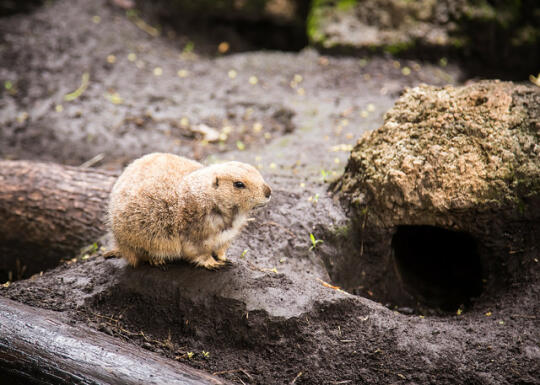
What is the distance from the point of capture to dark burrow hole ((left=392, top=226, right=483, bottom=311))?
17.6 feet

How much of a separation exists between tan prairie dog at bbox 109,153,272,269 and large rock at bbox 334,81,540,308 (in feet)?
4.73

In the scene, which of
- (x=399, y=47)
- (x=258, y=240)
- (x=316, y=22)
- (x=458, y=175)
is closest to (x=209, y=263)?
(x=258, y=240)

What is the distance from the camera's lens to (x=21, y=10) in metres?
9.94

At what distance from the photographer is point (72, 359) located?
3443 millimetres

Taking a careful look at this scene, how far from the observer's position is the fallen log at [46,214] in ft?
18.0

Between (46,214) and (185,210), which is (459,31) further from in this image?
(46,214)

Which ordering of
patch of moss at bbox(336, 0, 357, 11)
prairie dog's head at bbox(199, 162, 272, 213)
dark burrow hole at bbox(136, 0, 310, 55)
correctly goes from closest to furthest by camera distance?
1. prairie dog's head at bbox(199, 162, 272, 213)
2. patch of moss at bbox(336, 0, 357, 11)
3. dark burrow hole at bbox(136, 0, 310, 55)

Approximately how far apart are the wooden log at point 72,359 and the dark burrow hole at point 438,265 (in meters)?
2.92

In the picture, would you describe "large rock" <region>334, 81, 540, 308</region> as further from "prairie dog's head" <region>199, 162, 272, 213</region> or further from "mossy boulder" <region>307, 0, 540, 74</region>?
"mossy boulder" <region>307, 0, 540, 74</region>

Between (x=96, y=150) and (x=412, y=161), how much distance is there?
5002mm

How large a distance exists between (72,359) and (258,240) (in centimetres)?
203

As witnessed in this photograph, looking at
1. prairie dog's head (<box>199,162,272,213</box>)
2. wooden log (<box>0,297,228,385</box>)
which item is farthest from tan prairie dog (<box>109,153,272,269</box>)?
wooden log (<box>0,297,228,385</box>)

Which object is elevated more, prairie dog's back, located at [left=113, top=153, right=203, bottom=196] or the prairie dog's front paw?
prairie dog's back, located at [left=113, top=153, right=203, bottom=196]

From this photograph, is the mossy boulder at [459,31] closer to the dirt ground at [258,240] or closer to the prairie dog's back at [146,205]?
the dirt ground at [258,240]
